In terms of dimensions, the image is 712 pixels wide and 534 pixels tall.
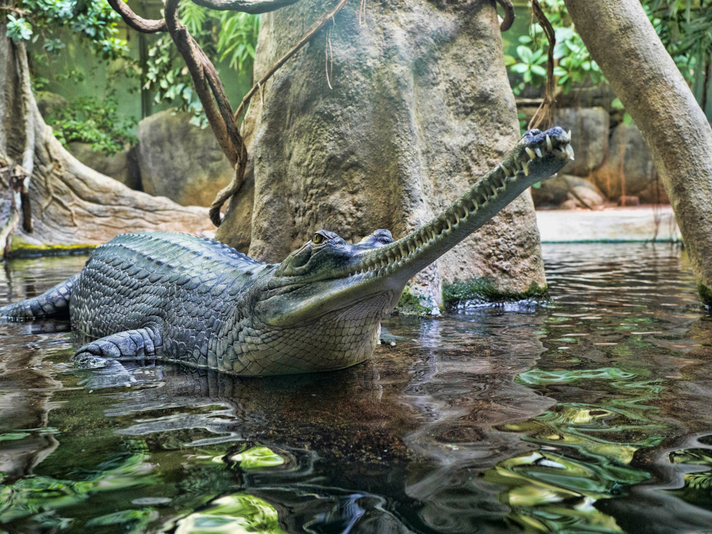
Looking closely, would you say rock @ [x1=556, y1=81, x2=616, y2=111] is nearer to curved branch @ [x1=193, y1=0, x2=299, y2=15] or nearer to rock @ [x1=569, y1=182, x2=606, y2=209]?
rock @ [x1=569, y1=182, x2=606, y2=209]

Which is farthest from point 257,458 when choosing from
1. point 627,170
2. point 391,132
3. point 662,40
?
point 627,170

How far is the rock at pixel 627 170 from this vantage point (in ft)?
48.0

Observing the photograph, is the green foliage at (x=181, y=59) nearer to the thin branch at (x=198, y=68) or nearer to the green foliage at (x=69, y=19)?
the green foliage at (x=69, y=19)

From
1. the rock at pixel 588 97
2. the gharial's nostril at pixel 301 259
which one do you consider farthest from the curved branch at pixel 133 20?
the rock at pixel 588 97

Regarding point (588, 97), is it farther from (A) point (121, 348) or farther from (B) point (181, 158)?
(A) point (121, 348)

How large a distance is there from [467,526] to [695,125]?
3384 mm

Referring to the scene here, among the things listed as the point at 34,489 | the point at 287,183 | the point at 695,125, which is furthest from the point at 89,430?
the point at 695,125

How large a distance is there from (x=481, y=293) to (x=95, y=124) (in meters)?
12.7

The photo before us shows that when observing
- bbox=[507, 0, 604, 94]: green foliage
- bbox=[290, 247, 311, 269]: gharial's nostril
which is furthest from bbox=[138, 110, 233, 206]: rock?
bbox=[290, 247, 311, 269]: gharial's nostril

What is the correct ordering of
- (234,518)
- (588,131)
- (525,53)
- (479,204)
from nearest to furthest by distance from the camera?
(234,518), (479,204), (525,53), (588,131)

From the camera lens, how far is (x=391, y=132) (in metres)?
4.12

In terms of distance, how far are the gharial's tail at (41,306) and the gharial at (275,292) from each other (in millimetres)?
564

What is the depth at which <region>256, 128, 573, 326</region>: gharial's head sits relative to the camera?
1528mm

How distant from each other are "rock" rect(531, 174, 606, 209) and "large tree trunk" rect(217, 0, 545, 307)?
10.3 m
